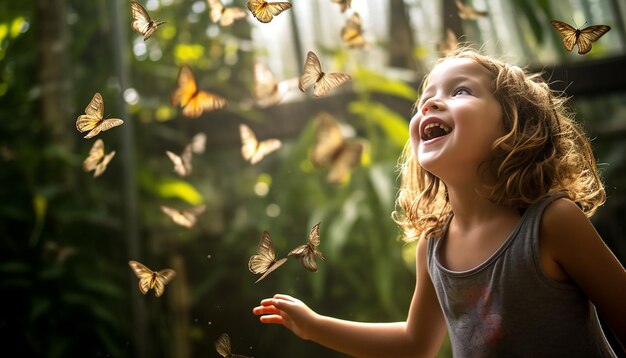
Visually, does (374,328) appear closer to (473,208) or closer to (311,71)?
(473,208)

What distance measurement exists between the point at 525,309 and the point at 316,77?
1.31 ft

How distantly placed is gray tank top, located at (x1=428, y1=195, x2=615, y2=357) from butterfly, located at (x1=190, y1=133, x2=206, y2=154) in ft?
3.90

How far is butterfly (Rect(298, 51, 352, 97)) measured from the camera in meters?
0.86

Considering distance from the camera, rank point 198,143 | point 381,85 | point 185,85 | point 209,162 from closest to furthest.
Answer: point 185,85 → point 381,85 → point 198,143 → point 209,162

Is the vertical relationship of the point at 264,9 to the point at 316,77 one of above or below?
above

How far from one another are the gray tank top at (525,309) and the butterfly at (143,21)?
51 cm

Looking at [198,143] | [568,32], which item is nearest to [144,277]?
[568,32]

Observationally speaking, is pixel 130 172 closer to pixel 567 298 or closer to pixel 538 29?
pixel 538 29

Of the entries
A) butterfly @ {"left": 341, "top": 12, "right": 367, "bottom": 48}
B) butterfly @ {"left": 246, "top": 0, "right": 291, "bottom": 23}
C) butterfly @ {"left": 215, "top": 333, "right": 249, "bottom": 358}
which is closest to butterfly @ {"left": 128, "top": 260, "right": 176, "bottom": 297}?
butterfly @ {"left": 215, "top": 333, "right": 249, "bottom": 358}

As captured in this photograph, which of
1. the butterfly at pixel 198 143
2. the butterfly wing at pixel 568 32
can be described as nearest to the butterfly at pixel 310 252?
the butterfly wing at pixel 568 32

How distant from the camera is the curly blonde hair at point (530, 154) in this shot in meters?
0.73

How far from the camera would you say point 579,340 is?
674 millimetres

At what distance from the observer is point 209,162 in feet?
6.24

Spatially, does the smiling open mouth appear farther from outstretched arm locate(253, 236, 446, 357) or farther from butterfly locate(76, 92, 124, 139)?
butterfly locate(76, 92, 124, 139)
